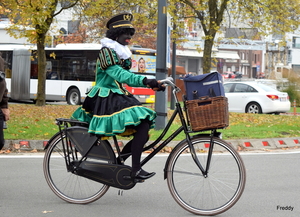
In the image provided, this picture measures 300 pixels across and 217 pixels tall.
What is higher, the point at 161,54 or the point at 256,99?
the point at 161,54

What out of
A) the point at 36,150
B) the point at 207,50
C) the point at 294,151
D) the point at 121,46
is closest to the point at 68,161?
the point at 121,46

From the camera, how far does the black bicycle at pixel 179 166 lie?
200 inches

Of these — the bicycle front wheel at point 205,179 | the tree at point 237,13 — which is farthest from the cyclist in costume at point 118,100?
the tree at point 237,13

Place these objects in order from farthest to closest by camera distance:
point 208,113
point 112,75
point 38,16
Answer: point 38,16 < point 112,75 < point 208,113

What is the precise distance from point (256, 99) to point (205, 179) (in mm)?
15970

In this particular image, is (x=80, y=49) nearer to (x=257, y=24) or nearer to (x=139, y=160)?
(x=257, y=24)

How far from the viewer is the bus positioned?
27.3m

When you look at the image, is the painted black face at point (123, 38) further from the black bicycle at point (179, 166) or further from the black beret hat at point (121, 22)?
the black bicycle at point (179, 166)

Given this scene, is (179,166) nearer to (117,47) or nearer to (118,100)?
(118,100)

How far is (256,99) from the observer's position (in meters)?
20.8

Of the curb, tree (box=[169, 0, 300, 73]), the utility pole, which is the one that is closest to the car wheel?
tree (box=[169, 0, 300, 73])

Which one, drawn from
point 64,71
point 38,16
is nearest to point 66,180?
point 38,16

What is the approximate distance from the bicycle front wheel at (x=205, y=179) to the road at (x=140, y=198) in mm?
161

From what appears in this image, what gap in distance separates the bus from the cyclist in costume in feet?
70.4
